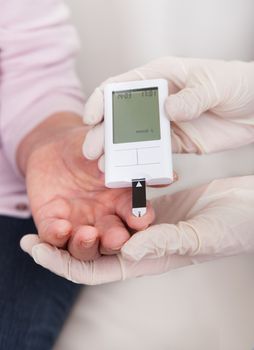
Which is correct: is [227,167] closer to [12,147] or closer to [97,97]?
[97,97]

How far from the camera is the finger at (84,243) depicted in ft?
1.70

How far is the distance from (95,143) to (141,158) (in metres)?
0.06

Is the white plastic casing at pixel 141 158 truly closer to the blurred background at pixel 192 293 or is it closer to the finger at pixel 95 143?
the finger at pixel 95 143

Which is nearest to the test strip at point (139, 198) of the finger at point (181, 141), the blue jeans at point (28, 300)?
the finger at point (181, 141)

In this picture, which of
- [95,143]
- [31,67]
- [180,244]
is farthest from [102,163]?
[31,67]

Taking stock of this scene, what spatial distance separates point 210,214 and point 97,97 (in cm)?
19

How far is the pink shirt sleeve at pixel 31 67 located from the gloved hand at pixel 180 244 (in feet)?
0.95

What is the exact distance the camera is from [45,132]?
764 mm

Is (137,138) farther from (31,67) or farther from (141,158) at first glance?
(31,67)

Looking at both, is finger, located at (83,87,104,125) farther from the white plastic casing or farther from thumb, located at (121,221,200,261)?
thumb, located at (121,221,200,261)

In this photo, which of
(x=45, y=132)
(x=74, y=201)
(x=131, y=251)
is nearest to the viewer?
(x=131, y=251)

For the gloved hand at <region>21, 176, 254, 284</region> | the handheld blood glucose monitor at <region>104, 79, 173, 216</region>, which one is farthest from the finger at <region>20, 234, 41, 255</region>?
the handheld blood glucose monitor at <region>104, 79, 173, 216</region>

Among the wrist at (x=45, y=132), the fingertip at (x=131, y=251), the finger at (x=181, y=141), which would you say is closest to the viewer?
the fingertip at (x=131, y=251)

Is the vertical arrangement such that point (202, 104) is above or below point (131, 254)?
above
